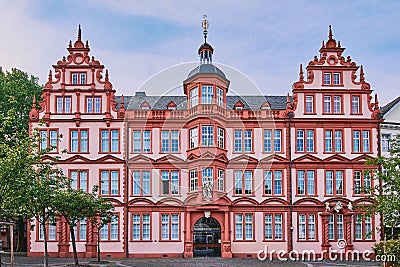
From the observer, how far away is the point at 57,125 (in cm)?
4509

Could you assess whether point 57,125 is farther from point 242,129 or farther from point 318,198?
point 318,198

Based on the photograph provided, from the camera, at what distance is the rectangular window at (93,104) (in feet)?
149

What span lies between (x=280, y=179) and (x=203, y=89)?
879 centimetres

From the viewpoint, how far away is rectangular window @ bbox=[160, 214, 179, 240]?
1748 inches

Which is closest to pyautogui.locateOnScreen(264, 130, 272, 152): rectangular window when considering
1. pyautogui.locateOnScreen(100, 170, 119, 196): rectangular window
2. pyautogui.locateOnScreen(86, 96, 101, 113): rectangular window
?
pyautogui.locateOnScreen(100, 170, 119, 196): rectangular window

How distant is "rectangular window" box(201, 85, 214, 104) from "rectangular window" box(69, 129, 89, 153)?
9063 millimetres

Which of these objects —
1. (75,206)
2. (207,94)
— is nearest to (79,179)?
(207,94)

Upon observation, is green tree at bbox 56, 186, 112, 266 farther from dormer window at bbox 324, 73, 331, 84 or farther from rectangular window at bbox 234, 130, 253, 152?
dormer window at bbox 324, 73, 331, 84

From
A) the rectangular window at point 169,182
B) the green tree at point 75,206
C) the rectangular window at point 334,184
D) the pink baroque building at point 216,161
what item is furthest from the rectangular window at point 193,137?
the rectangular window at point 334,184

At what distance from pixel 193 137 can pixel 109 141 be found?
6243mm

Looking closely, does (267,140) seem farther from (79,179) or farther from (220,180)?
(79,179)

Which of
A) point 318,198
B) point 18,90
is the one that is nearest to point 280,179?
point 318,198

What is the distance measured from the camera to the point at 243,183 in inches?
1774

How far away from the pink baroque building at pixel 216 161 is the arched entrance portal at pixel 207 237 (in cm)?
7
